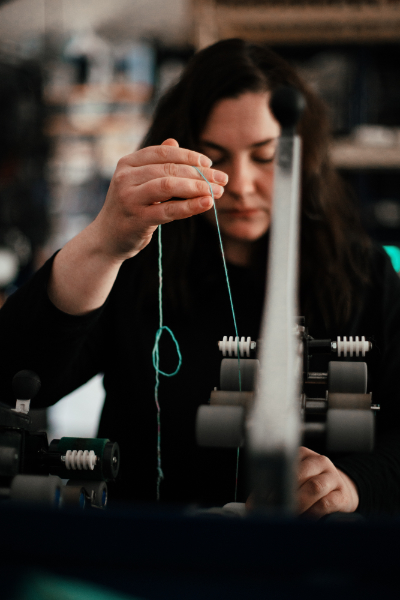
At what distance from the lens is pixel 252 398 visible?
0.29 m

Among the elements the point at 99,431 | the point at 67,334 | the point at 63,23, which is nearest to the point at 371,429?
the point at 67,334

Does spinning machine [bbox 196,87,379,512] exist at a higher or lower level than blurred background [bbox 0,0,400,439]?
lower

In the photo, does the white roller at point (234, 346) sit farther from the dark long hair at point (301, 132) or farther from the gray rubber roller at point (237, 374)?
the dark long hair at point (301, 132)

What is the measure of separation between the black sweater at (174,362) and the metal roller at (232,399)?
47 mm

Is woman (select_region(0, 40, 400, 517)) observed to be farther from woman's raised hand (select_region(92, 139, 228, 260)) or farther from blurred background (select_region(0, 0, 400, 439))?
blurred background (select_region(0, 0, 400, 439))

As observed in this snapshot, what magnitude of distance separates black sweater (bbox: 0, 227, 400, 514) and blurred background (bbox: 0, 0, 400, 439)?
77 cm

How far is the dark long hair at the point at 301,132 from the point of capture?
475mm

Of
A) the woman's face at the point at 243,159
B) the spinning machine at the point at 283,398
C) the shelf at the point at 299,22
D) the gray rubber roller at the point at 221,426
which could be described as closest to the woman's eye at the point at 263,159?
the woman's face at the point at 243,159

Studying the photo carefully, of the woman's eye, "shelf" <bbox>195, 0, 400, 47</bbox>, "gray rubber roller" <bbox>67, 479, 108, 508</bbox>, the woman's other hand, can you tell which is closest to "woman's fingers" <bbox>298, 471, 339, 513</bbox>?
the woman's other hand

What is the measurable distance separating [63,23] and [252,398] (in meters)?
1.67

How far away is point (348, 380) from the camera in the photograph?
31cm

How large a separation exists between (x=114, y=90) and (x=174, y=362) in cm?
138

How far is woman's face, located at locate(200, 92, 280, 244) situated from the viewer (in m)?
0.44

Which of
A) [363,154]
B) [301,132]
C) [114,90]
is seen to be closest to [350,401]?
[301,132]
